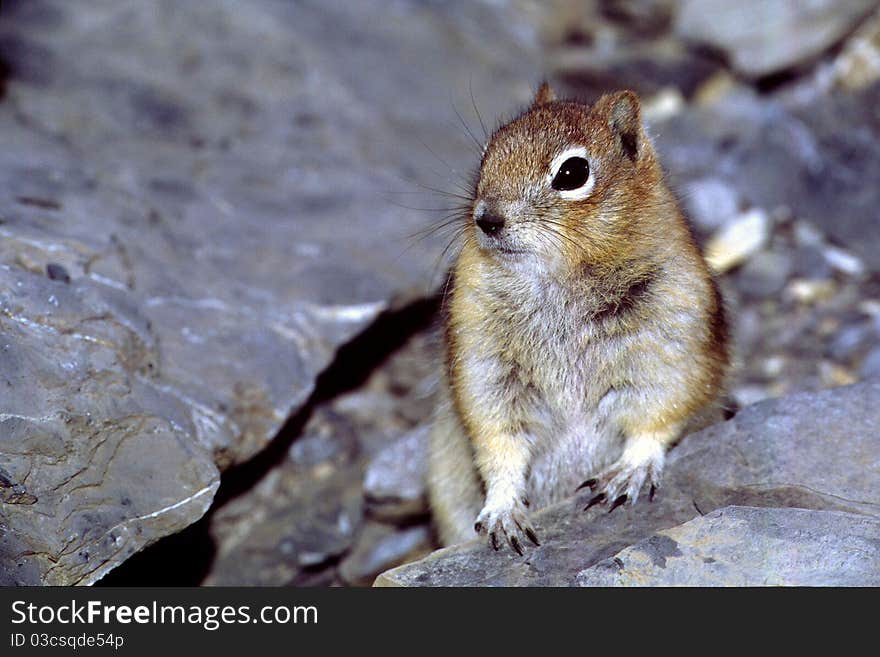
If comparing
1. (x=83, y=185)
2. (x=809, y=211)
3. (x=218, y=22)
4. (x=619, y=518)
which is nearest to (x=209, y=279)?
(x=83, y=185)

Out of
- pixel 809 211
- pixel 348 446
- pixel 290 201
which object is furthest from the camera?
pixel 809 211

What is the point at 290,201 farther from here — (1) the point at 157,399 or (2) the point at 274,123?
(1) the point at 157,399

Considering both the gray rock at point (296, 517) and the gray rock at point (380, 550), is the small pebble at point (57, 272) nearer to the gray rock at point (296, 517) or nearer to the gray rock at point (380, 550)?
the gray rock at point (296, 517)

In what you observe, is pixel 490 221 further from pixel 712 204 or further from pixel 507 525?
pixel 712 204

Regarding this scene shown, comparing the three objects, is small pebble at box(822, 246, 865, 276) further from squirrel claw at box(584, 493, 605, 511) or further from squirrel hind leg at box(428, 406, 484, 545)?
squirrel claw at box(584, 493, 605, 511)

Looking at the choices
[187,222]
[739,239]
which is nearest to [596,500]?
[187,222]

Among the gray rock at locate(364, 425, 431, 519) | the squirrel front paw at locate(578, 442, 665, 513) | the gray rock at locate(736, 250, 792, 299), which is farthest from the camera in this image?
the gray rock at locate(736, 250, 792, 299)

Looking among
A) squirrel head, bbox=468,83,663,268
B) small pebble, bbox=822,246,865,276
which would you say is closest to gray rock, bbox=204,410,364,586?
squirrel head, bbox=468,83,663,268

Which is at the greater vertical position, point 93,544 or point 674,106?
point 674,106
